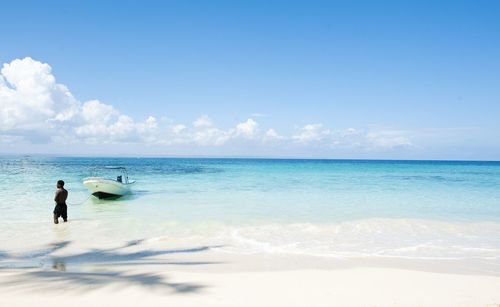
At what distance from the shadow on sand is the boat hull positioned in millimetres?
11156

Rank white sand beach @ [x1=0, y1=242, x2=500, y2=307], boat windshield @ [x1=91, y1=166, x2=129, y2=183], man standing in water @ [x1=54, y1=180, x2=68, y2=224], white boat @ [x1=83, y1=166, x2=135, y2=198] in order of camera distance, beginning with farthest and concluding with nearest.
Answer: boat windshield @ [x1=91, y1=166, x2=129, y2=183] < white boat @ [x1=83, y1=166, x2=135, y2=198] < man standing in water @ [x1=54, y1=180, x2=68, y2=224] < white sand beach @ [x1=0, y1=242, x2=500, y2=307]

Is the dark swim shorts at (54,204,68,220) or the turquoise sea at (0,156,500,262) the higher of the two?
the dark swim shorts at (54,204,68,220)

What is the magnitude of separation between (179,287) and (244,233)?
Result: 578 cm

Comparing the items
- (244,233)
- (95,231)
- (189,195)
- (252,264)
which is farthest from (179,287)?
(189,195)

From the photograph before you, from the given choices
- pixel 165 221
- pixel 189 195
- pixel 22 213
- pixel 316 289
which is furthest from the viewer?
pixel 189 195

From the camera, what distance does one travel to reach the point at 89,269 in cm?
848

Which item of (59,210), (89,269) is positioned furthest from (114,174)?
(89,269)

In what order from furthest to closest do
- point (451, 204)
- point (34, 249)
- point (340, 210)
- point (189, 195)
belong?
point (189, 195)
point (451, 204)
point (340, 210)
point (34, 249)

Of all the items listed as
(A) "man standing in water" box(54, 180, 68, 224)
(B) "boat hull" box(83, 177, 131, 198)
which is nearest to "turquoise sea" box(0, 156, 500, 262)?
(A) "man standing in water" box(54, 180, 68, 224)

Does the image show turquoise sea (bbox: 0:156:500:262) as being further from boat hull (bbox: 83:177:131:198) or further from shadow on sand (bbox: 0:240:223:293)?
shadow on sand (bbox: 0:240:223:293)

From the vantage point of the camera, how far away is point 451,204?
21.3 m

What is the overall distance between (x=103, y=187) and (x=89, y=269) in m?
14.5

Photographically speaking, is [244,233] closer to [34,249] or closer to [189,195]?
[34,249]

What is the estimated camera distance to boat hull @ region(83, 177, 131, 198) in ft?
71.6
